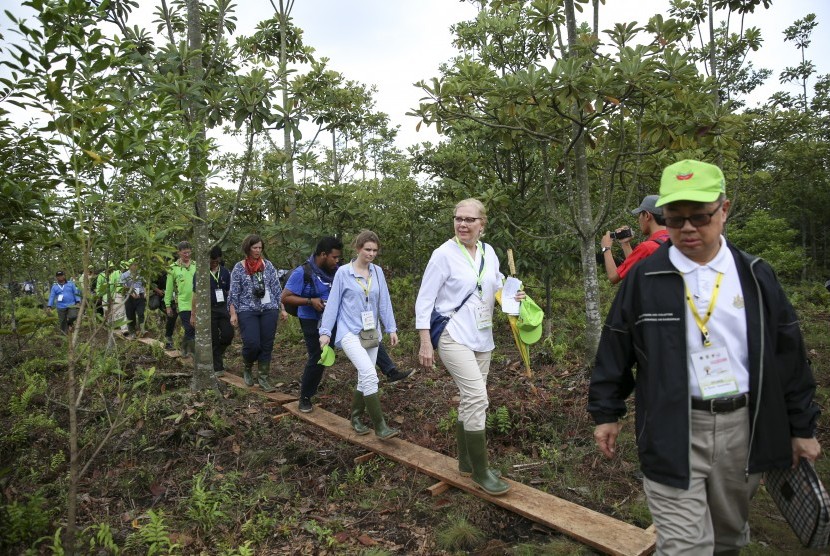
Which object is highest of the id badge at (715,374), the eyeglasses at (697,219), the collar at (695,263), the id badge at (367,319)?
the eyeglasses at (697,219)

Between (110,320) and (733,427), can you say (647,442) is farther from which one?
(110,320)

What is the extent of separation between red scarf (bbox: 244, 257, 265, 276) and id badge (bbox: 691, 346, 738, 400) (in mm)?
5851

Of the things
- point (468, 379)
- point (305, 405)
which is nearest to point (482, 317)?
point (468, 379)

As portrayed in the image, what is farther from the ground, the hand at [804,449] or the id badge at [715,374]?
the id badge at [715,374]

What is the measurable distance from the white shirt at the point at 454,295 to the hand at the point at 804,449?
199cm

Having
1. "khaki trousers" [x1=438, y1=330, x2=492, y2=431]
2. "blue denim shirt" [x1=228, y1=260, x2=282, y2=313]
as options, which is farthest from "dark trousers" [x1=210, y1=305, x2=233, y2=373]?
"khaki trousers" [x1=438, y1=330, x2=492, y2=431]

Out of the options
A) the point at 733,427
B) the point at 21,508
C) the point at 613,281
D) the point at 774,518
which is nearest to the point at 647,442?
the point at 733,427

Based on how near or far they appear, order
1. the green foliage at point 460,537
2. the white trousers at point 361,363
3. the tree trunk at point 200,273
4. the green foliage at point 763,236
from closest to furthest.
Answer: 1. the green foliage at point 460,537
2. the white trousers at point 361,363
3. the tree trunk at point 200,273
4. the green foliage at point 763,236

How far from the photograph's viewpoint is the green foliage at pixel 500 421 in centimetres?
493

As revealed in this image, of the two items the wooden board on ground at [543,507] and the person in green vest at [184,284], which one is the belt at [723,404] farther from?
the person in green vest at [184,284]

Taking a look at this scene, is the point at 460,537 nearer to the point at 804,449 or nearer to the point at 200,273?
the point at 804,449

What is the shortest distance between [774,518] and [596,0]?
17.1 ft

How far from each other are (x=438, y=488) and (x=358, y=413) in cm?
147

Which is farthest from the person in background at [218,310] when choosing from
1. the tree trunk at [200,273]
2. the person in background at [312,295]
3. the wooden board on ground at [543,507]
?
the wooden board on ground at [543,507]
